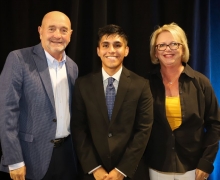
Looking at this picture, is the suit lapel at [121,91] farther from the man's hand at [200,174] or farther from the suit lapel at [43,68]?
the man's hand at [200,174]

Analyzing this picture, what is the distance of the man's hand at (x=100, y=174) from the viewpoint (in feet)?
5.43

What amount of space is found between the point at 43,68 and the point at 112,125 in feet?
1.92

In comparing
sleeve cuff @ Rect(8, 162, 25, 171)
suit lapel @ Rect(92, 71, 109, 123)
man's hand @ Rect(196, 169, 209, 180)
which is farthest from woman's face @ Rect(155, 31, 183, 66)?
sleeve cuff @ Rect(8, 162, 25, 171)

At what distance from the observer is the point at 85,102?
5.58 feet

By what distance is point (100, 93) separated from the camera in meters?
1.71

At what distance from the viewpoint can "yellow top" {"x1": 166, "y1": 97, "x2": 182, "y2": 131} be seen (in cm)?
184

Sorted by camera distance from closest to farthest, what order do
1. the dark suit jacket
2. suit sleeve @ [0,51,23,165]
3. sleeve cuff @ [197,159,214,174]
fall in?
1. suit sleeve @ [0,51,23,165]
2. the dark suit jacket
3. sleeve cuff @ [197,159,214,174]

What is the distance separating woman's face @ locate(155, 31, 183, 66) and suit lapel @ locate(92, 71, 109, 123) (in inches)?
18.9

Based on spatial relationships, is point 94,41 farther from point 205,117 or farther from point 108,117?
point 205,117

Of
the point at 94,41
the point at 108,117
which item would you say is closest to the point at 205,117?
the point at 108,117

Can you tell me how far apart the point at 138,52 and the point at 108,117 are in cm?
99

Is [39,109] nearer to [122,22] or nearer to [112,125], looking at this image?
[112,125]

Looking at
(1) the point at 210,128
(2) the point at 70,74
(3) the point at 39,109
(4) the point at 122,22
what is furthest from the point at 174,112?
(4) the point at 122,22

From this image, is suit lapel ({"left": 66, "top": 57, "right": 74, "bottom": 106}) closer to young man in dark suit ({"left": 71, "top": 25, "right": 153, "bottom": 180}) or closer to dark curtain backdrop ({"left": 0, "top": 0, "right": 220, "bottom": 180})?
young man in dark suit ({"left": 71, "top": 25, "right": 153, "bottom": 180})
